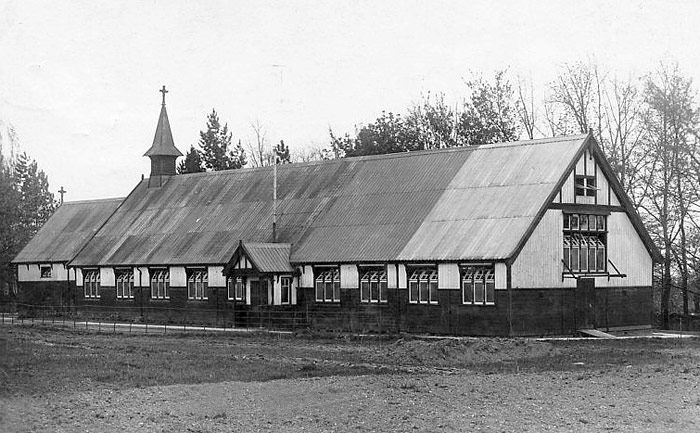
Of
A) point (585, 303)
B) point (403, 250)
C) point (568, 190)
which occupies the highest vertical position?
point (568, 190)

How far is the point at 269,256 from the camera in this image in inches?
1923

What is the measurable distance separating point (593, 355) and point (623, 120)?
3297 centimetres

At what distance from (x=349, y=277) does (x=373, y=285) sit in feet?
4.59

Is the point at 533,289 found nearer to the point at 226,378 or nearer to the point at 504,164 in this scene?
the point at 504,164

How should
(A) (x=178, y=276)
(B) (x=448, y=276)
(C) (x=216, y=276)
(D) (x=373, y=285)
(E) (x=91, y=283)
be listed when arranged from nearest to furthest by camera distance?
1. (B) (x=448, y=276)
2. (D) (x=373, y=285)
3. (C) (x=216, y=276)
4. (A) (x=178, y=276)
5. (E) (x=91, y=283)

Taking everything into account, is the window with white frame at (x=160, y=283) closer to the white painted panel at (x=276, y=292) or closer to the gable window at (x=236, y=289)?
the gable window at (x=236, y=289)

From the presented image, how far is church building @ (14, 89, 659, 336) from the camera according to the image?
42.4 meters

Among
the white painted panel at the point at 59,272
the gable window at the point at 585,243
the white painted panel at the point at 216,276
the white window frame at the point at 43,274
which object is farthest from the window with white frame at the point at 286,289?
the white window frame at the point at 43,274

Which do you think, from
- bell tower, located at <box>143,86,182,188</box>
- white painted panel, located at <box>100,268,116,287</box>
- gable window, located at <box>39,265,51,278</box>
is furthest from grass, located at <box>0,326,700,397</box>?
gable window, located at <box>39,265,51,278</box>

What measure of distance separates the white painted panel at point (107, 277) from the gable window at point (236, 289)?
1057 centimetres

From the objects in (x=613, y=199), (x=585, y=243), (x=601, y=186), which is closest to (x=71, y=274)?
(x=585, y=243)

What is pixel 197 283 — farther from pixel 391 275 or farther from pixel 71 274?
pixel 71 274

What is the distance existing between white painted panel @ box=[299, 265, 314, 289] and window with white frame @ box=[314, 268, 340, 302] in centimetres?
25

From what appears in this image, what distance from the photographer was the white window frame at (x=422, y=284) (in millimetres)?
43531
